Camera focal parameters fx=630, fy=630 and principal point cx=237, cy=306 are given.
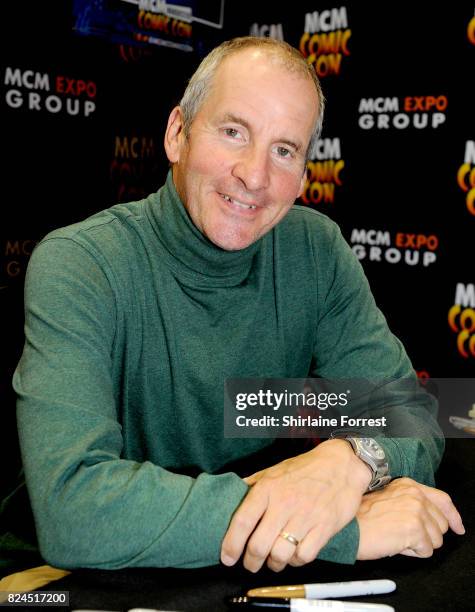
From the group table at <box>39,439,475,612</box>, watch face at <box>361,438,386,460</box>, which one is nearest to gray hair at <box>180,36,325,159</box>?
watch face at <box>361,438,386,460</box>

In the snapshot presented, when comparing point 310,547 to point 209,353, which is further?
point 209,353

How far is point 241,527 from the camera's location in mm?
907

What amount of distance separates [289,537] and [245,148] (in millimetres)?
847

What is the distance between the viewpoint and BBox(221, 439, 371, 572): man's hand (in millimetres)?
896

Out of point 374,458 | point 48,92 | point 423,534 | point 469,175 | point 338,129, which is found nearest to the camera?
point 423,534

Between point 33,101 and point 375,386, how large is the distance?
2.36 m

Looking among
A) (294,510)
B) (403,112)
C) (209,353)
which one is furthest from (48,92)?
(294,510)

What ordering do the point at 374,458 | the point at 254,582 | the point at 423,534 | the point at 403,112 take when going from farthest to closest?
the point at 403,112
the point at 374,458
the point at 423,534
the point at 254,582

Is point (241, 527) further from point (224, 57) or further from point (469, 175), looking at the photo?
point (469, 175)

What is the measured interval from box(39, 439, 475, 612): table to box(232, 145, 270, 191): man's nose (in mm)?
800

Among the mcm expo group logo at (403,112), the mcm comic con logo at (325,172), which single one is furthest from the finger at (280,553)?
the mcm comic con logo at (325,172)

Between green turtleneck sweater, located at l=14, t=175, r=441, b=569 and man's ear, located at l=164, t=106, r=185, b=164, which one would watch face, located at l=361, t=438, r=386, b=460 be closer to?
green turtleneck sweater, located at l=14, t=175, r=441, b=569

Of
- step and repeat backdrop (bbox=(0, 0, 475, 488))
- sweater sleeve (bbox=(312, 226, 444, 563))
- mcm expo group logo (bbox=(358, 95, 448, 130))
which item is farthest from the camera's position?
mcm expo group logo (bbox=(358, 95, 448, 130))

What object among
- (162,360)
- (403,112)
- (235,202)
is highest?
(403,112)
